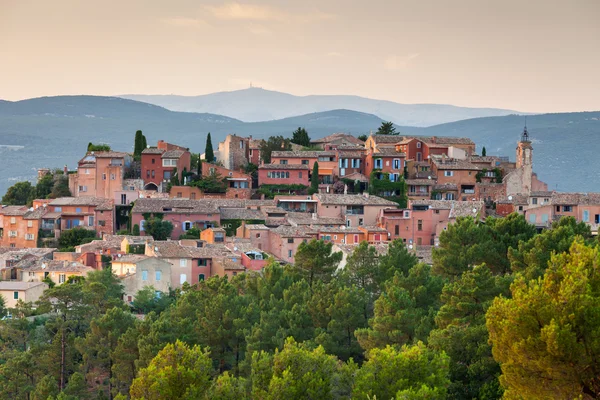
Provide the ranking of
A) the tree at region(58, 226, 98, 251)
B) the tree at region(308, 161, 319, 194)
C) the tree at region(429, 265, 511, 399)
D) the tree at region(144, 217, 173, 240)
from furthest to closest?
the tree at region(308, 161, 319, 194) → the tree at region(58, 226, 98, 251) → the tree at region(144, 217, 173, 240) → the tree at region(429, 265, 511, 399)

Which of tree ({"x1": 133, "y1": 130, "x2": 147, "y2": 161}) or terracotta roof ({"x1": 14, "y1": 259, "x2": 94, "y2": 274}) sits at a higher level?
tree ({"x1": 133, "y1": 130, "x2": 147, "y2": 161})

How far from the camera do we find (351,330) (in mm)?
39531

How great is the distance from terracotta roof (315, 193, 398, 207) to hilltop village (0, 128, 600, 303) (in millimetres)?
87

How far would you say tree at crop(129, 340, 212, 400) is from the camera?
96.7ft

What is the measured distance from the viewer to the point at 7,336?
47531 millimetres

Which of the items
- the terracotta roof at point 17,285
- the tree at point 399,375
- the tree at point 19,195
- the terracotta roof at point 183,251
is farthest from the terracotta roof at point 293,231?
the tree at point 399,375

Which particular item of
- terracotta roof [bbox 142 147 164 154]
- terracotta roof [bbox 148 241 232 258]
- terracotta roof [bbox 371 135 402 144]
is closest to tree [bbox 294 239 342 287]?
terracotta roof [bbox 148 241 232 258]

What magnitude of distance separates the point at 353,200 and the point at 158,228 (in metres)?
11.0

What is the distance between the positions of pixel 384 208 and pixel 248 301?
2337cm

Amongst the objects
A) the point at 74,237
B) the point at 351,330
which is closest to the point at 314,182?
the point at 74,237

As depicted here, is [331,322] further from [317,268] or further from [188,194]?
[188,194]

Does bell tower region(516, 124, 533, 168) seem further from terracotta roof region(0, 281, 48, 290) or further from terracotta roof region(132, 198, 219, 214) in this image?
terracotta roof region(0, 281, 48, 290)

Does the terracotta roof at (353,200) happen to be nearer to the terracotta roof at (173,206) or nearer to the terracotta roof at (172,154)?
the terracotta roof at (173,206)

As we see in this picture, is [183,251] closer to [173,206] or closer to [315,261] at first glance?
[173,206]
